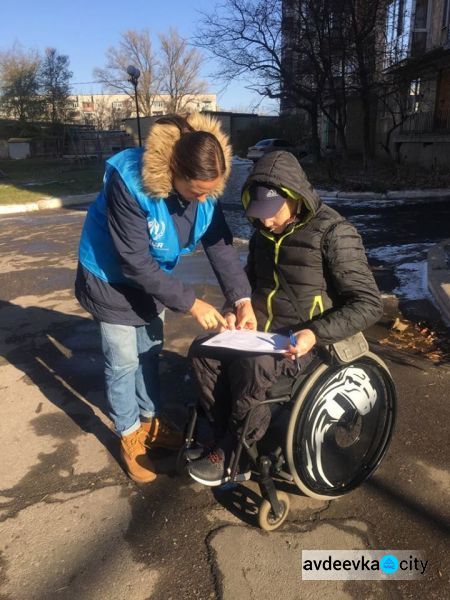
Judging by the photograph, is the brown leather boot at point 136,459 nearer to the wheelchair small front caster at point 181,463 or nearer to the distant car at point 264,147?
the wheelchair small front caster at point 181,463

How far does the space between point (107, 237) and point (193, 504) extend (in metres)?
1.41

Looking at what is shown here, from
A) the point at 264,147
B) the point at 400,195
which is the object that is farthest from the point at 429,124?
the point at 264,147

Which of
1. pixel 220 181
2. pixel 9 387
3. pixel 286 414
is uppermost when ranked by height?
pixel 220 181

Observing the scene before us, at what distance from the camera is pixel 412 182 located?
1609 cm

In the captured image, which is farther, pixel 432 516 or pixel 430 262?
pixel 430 262

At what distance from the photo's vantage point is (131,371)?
2.71 meters

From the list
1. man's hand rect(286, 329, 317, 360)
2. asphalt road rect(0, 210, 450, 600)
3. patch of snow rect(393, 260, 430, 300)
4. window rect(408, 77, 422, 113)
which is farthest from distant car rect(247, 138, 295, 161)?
man's hand rect(286, 329, 317, 360)

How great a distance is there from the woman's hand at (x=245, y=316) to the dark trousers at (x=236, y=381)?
20 centimetres

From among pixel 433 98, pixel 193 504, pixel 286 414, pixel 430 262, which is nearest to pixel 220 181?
pixel 286 414

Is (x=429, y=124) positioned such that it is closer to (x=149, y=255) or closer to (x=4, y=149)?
(x=149, y=255)

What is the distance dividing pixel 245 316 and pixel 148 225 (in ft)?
2.20

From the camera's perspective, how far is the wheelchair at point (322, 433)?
7.11 feet

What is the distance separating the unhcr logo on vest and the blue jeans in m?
0.51

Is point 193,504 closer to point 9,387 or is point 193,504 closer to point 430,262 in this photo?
point 9,387
